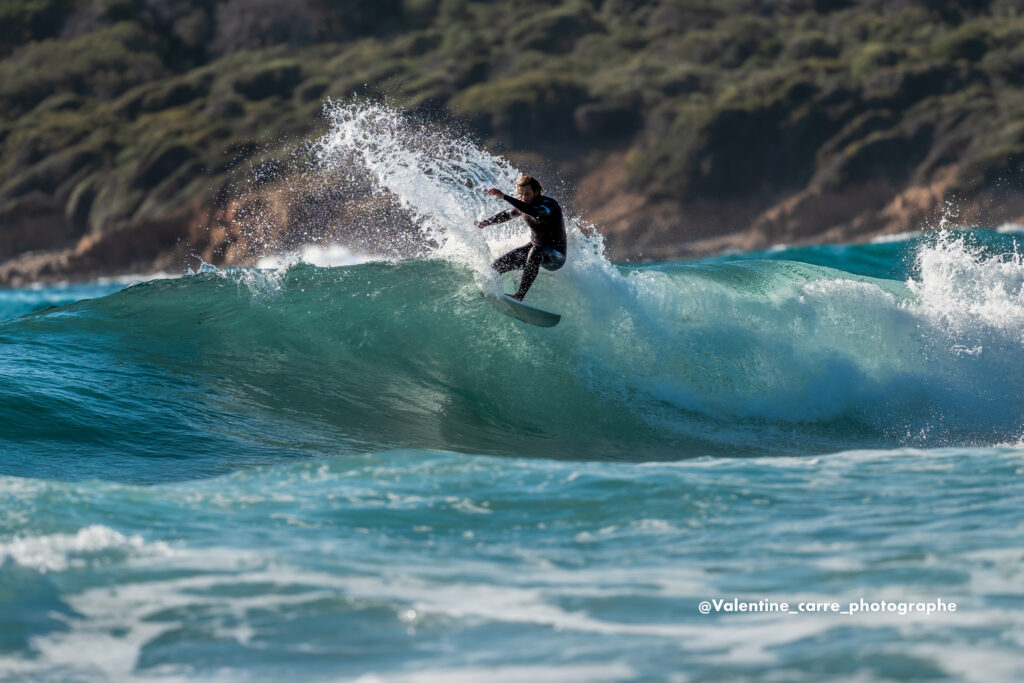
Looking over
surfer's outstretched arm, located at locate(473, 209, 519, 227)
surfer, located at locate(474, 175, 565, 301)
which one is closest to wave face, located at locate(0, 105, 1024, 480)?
surfer, located at locate(474, 175, 565, 301)

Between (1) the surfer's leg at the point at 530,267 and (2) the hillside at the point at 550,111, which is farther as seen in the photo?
(2) the hillside at the point at 550,111

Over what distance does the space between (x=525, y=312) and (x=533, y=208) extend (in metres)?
→ 1.02

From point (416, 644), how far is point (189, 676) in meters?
0.81

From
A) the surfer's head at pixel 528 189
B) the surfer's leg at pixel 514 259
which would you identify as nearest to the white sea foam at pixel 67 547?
the surfer's head at pixel 528 189

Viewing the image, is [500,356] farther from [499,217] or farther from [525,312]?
[499,217]

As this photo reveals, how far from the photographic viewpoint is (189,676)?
3842 millimetres

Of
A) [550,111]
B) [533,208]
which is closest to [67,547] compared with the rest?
[533,208]

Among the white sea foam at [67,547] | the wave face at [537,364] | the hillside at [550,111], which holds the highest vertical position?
the hillside at [550,111]

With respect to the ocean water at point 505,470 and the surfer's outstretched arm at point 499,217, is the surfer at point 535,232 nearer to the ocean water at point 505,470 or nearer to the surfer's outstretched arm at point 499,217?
the surfer's outstretched arm at point 499,217

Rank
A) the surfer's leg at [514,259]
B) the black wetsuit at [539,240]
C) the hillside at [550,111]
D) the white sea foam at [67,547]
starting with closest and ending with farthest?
the white sea foam at [67,547] < the black wetsuit at [539,240] < the surfer's leg at [514,259] < the hillside at [550,111]

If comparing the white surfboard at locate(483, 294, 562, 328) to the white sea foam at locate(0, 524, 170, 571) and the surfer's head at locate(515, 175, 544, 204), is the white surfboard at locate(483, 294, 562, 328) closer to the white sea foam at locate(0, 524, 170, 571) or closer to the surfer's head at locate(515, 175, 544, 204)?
the surfer's head at locate(515, 175, 544, 204)

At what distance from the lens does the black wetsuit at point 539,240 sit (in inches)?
333

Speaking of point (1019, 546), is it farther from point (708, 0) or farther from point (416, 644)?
point (708, 0)

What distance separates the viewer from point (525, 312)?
9.00 metres
